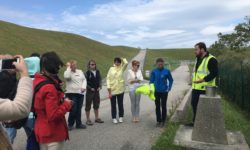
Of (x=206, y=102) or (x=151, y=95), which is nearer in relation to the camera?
(x=206, y=102)

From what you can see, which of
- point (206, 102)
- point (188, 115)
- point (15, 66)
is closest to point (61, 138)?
point (15, 66)

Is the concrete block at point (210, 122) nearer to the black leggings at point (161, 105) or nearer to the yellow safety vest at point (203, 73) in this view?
the yellow safety vest at point (203, 73)

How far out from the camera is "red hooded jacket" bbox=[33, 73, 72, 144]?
388 centimetres

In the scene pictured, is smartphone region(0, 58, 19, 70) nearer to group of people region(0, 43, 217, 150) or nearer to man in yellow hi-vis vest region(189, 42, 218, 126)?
group of people region(0, 43, 217, 150)

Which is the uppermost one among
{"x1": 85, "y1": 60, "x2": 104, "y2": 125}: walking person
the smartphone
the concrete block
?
the smartphone

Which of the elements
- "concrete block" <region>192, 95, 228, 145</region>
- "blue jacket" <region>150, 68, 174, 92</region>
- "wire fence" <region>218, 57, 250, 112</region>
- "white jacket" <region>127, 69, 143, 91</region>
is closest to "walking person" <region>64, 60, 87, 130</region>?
"white jacket" <region>127, 69, 143, 91</region>

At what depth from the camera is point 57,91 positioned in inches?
157

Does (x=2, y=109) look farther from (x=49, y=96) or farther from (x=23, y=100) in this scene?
(x=49, y=96)

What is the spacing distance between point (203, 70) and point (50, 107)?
400 cm

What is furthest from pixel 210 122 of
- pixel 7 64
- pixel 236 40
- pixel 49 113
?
pixel 236 40

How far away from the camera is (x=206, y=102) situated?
20.2 ft

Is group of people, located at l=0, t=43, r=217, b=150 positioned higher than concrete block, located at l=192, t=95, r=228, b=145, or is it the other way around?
group of people, located at l=0, t=43, r=217, b=150

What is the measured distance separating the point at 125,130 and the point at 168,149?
208cm

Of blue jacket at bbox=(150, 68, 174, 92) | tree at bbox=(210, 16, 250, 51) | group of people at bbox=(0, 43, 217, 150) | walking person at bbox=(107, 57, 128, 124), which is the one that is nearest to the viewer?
group of people at bbox=(0, 43, 217, 150)
